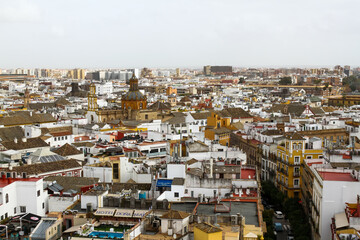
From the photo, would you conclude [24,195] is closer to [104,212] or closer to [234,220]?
[104,212]

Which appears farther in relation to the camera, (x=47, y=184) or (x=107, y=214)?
(x=47, y=184)

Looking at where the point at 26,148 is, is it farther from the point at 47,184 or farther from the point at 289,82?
the point at 289,82

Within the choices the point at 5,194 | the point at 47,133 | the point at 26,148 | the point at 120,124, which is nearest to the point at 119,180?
the point at 5,194

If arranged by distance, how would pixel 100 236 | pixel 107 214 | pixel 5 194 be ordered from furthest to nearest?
pixel 5 194
pixel 107 214
pixel 100 236

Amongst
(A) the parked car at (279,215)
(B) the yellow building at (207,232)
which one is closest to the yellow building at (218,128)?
(A) the parked car at (279,215)

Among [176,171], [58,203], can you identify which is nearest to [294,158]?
[176,171]

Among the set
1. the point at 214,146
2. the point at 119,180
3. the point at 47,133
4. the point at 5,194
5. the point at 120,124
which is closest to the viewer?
the point at 5,194

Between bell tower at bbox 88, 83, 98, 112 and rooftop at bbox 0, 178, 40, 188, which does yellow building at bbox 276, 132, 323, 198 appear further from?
bell tower at bbox 88, 83, 98, 112
